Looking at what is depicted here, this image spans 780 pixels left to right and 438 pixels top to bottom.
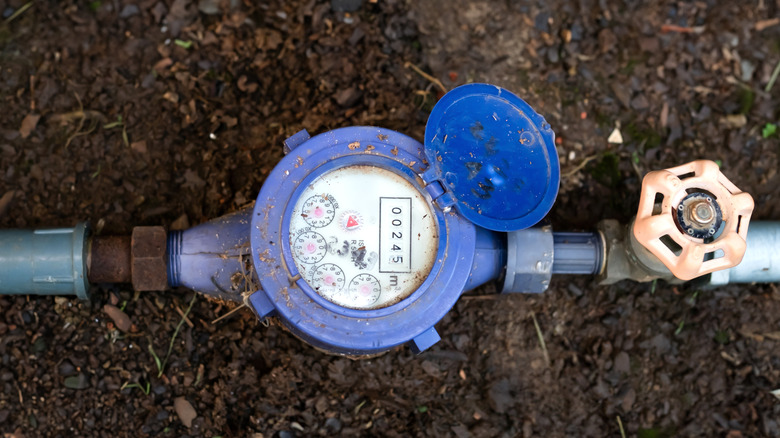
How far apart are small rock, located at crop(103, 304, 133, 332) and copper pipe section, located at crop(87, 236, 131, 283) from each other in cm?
14

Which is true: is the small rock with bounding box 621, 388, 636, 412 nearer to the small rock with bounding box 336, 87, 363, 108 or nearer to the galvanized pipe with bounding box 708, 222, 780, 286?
the galvanized pipe with bounding box 708, 222, 780, 286

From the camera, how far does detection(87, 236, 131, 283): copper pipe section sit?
5.18ft

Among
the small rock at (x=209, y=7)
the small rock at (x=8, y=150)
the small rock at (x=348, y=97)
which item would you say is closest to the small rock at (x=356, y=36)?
the small rock at (x=348, y=97)

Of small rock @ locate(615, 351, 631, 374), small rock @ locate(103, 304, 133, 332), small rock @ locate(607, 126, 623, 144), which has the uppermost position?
small rock @ locate(607, 126, 623, 144)

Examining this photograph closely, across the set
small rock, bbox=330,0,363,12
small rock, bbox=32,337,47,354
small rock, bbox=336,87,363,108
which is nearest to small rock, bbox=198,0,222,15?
small rock, bbox=330,0,363,12

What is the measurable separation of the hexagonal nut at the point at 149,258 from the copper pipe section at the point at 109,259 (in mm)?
31

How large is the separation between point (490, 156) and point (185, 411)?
0.96 meters

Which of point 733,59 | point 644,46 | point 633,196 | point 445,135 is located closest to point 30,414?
point 445,135

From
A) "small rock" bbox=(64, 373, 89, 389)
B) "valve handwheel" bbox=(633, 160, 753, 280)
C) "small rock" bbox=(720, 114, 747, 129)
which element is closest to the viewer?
"valve handwheel" bbox=(633, 160, 753, 280)

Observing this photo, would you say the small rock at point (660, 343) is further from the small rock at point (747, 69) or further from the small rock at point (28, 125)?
the small rock at point (28, 125)

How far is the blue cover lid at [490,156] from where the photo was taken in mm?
1467

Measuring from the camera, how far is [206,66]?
1829 millimetres

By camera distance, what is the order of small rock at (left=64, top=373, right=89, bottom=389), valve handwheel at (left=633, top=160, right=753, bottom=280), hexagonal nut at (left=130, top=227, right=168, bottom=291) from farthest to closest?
1. small rock at (left=64, top=373, right=89, bottom=389)
2. hexagonal nut at (left=130, top=227, right=168, bottom=291)
3. valve handwheel at (left=633, top=160, right=753, bottom=280)

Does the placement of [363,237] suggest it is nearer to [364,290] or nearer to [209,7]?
[364,290]
